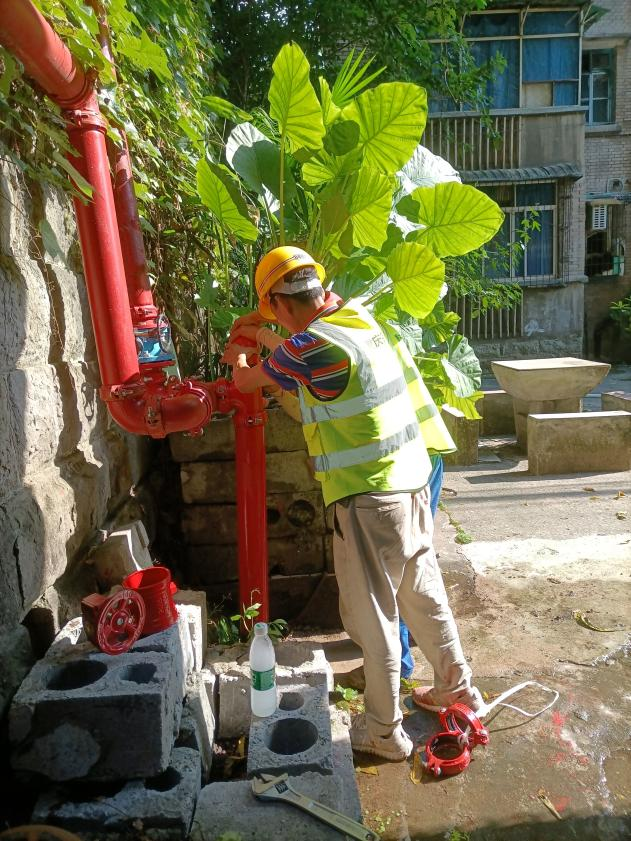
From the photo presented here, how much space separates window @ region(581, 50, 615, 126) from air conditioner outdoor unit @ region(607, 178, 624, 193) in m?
1.40

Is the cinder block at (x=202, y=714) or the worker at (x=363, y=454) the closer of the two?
the cinder block at (x=202, y=714)

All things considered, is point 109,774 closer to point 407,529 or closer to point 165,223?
point 407,529

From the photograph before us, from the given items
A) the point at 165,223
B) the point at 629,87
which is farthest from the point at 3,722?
the point at 629,87

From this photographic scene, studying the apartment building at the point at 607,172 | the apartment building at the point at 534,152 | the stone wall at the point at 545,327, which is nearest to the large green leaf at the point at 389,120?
the apartment building at the point at 534,152

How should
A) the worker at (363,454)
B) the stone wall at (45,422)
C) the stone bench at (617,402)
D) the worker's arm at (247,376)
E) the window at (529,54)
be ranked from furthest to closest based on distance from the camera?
the window at (529,54) → the stone bench at (617,402) → the worker's arm at (247,376) → the worker at (363,454) → the stone wall at (45,422)

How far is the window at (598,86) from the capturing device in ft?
53.9

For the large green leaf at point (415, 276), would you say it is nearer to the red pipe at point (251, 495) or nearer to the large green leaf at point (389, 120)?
the large green leaf at point (389, 120)

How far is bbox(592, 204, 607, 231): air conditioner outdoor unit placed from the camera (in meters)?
17.0

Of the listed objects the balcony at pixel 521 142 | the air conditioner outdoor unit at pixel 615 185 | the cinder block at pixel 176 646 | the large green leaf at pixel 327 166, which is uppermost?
the balcony at pixel 521 142

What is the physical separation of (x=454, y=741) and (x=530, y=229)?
1379cm

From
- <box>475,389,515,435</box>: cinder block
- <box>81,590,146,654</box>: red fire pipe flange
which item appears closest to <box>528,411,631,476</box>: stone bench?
<box>475,389,515,435</box>: cinder block

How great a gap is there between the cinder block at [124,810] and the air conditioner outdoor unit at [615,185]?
18087 mm

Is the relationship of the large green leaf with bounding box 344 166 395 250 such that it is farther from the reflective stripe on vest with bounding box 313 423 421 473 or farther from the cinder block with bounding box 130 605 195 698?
the cinder block with bounding box 130 605 195 698

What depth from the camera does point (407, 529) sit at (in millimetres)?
2607
